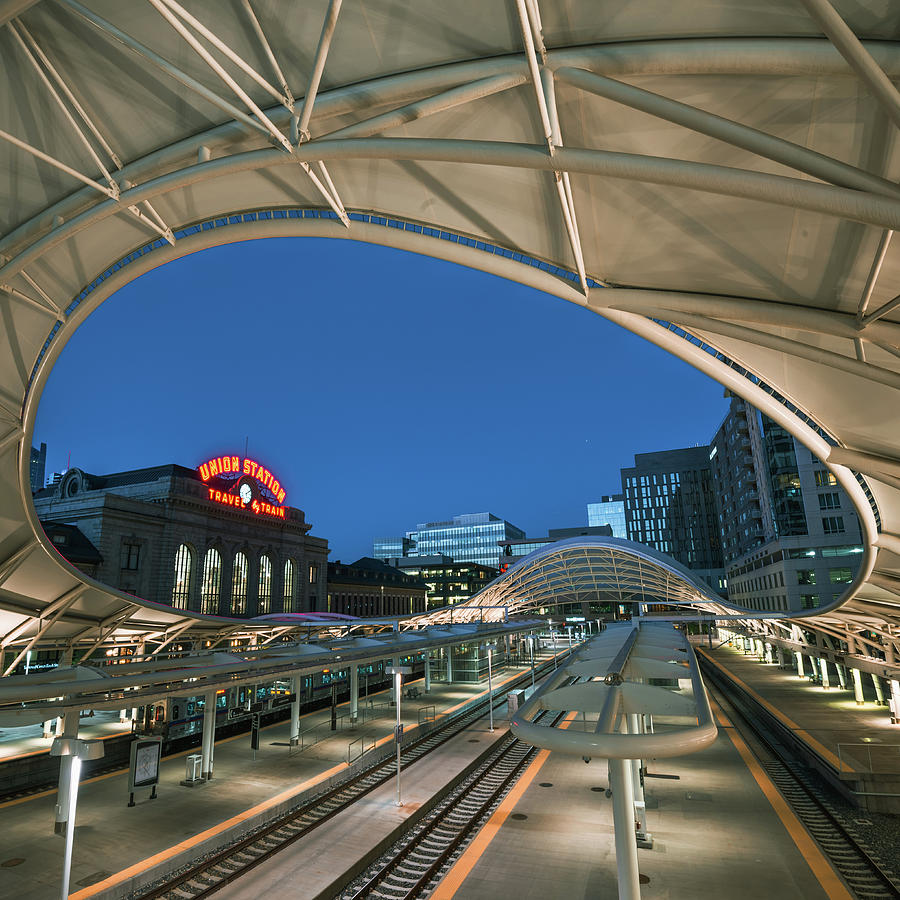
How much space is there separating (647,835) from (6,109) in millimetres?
22607

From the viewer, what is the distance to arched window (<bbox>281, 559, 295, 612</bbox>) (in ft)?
262

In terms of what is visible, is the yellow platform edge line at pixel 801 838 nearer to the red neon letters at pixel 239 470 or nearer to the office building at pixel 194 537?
the office building at pixel 194 537

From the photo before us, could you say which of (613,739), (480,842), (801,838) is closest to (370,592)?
(480,842)

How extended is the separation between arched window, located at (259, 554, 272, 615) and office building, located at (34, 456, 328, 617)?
0.13 metres

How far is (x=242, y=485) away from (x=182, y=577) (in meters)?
14.4

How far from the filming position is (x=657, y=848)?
49.5 feet

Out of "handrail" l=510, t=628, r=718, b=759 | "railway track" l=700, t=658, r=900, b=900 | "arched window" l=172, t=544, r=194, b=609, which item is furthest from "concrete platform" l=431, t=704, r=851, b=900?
"arched window" l=172, t=544, r=194, b=609

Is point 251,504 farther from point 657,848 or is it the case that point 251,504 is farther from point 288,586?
point 657,848

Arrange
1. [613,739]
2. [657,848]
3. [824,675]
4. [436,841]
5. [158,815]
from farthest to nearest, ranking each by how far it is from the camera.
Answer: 1. [824,675]
2. [158,815]
3. [436,841]
4. [657,848]
5. [613,739]

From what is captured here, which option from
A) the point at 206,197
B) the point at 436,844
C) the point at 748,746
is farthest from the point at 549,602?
the point at 206,197

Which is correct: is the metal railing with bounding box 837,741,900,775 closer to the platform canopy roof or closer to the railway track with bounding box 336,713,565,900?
the platform canopy roof

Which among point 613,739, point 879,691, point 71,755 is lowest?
point 879,691

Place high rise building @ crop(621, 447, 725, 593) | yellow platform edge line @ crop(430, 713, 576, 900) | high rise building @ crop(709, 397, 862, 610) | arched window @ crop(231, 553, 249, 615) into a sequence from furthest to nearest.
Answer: high rise building @ crop(621, 447, 725, 593) → high rise building @ crop(709, 397, 862, 610) → arched window @ crop(231, 553, 249, 615) → yellow platform edge line @ crop(430, 713, 576, 900)

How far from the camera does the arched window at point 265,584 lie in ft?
249
